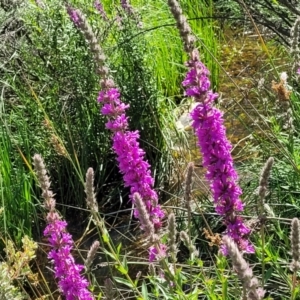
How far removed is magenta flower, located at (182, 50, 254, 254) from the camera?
1957mm

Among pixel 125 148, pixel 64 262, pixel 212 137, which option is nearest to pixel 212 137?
pixel 212 137

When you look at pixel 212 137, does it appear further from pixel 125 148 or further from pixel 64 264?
pixel 64 264

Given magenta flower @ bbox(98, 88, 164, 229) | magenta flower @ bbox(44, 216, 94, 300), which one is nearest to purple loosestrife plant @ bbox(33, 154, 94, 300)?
magenta flower @ bbox(44, 216, 94, 300)

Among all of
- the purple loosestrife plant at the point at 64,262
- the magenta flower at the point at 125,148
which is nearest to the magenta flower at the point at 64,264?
the purple loosestrife plant at the point at 64,262

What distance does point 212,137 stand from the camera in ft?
6.49

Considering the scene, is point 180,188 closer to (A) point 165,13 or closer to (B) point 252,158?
(B) point 252,158

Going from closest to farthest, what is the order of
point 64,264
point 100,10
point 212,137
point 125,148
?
point 212,137, point 64,264, point 125,148, point 100,10

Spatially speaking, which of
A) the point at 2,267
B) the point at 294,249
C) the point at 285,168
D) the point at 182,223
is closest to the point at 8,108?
the point at 182,223

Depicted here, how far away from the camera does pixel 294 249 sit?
4.85 feet

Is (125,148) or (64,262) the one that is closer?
(64,262)

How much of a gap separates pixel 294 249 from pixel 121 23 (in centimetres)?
352

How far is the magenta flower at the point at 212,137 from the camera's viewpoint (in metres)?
1.96

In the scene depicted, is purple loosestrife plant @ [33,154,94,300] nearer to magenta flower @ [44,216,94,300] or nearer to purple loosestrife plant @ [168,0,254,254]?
magenta flower @ [44,216,94,300]

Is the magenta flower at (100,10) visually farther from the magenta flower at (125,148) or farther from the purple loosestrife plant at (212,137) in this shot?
the purple loosestrife plant at (212,137)
